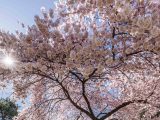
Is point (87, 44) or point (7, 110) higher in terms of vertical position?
point (7, 110)

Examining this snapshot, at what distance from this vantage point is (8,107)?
114 ft

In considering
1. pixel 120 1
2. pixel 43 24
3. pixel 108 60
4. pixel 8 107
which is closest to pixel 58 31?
pixel 43 24

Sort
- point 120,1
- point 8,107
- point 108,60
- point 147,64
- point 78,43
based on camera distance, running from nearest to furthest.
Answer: point 120,1 < point 108,60 < point 78,43 < point 147,64 < point 8,107

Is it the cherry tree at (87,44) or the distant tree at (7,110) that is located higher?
the distant tree at (7,110)

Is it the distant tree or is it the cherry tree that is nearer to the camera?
the cherry tree

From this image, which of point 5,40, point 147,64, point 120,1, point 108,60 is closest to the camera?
point 120,1

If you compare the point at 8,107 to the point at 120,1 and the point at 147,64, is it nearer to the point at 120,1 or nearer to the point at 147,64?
the point at 147,64

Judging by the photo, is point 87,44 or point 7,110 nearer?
point 87,44

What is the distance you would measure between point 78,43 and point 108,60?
1.25 meters

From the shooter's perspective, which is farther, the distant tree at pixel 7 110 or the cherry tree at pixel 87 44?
the distant tree at pixel 7 110

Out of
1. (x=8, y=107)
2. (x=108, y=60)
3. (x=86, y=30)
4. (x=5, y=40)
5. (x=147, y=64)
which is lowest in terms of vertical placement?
(x=108, y=60)

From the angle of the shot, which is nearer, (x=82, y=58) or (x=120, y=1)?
(x=120, y=1)

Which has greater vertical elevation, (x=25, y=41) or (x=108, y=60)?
(x=25, y=41)

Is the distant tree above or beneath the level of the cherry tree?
above
